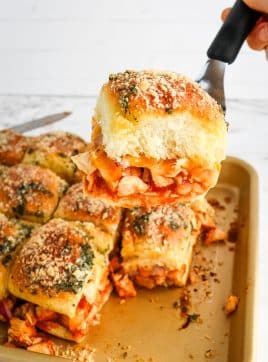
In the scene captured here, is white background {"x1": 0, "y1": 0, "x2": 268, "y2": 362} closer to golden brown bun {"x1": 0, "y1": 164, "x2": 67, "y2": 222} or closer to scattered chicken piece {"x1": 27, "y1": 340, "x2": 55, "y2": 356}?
golden brown bun {"x1": 0, "y1": 164, "x2": 67, "y2": 222}

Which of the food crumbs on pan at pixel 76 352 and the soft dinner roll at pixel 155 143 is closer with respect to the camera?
the soft dinner roll at pixel 155 143

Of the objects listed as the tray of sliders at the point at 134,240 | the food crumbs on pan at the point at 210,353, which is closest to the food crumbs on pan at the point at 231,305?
the tray of sliders at the point at 134,240

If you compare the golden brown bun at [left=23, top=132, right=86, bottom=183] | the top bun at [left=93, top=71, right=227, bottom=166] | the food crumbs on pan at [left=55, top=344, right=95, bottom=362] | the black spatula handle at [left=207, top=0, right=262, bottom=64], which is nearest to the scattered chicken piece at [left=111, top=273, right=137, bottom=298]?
the food crumbs on pan at [left=55, top=344, right=95, bottom=362]

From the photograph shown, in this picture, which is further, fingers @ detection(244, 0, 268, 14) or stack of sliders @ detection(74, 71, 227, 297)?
fingers @ detection(244, 0, 268, 14)

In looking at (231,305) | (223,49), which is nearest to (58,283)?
(231,305)

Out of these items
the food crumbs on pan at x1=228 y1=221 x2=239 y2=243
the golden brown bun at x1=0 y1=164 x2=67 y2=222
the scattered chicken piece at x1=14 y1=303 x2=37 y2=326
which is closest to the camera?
the scattered chicken piece at x1=14 y1=303 x2=37 y2=326

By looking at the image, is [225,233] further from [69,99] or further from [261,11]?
[69,99]

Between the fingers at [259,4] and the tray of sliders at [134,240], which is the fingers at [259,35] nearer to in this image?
the fingers at [259,4]

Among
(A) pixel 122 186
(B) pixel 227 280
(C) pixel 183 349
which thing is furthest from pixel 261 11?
(C) pixel 183 349
